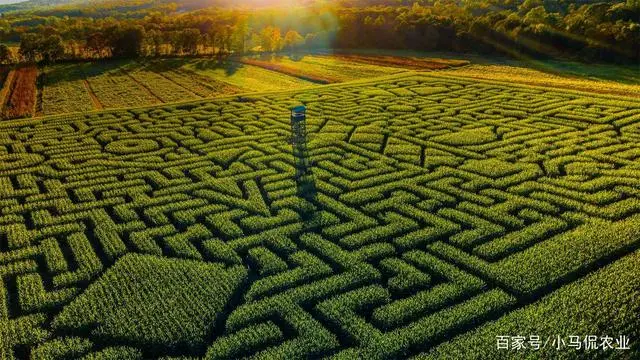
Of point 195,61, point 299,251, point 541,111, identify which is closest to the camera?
point 299,251

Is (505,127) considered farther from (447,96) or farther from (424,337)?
(424,337)

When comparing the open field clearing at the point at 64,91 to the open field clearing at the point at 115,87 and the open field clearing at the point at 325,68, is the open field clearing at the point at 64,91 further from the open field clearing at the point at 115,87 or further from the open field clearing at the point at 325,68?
the open field clearing at the point at 325,68

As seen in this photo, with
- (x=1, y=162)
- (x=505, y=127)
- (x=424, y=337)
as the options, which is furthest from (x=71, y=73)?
(x=424, y=337)

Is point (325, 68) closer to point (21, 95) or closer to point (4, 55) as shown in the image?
point (21, 95)

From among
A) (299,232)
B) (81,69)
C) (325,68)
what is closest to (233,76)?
(325,68)

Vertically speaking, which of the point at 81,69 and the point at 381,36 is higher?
the point at 381,36

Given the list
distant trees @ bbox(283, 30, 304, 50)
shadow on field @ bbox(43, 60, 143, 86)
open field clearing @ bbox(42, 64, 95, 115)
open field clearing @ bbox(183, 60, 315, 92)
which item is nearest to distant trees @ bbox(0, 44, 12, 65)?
Answer: shadow on field @ bbox(43, 60, 143, 86)

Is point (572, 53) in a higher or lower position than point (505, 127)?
higher

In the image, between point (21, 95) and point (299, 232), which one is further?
point (21, 95)

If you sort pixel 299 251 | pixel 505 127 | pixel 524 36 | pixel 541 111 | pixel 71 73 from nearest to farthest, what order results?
pixel 299 251 < pixel 505 127 < pixel 541 111 < pixel 71 73 < pixel 524 36
